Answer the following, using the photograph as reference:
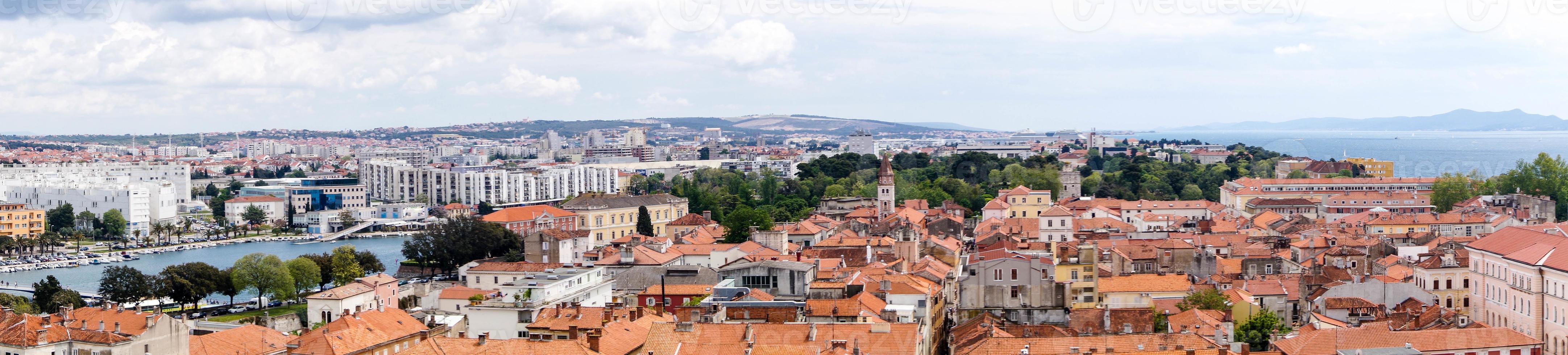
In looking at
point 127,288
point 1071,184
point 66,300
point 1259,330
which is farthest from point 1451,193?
point 66,300

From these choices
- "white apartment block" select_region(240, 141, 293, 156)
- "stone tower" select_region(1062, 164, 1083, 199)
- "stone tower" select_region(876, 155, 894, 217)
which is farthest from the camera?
"white apartment block" select_region(240, 141, 293, 156)

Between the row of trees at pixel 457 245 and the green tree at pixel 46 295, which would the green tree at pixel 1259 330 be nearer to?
the row of trees at pixel 457 245

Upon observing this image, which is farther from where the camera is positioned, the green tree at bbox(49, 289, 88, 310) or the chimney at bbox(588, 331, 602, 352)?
the green tree at bbox(49, 289, 88, 310)

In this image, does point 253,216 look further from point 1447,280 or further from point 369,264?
point 1447,280

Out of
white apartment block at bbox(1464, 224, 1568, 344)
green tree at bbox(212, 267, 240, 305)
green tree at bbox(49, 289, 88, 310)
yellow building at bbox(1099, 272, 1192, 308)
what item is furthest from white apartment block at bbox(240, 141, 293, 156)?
white apartment block at bbox(1464, 224, 1568, 344)

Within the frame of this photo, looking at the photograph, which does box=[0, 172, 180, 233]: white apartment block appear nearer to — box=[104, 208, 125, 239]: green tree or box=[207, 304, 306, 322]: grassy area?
box=[104, 208, 125, 239]: green tree

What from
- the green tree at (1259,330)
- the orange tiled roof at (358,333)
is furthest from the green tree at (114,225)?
the green tree at (1259,330)
